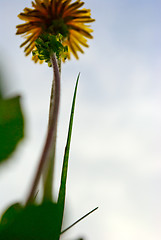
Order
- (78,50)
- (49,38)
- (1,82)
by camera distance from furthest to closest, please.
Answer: (78,50) → (49,38) → (1,82)

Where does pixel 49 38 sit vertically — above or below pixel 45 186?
above

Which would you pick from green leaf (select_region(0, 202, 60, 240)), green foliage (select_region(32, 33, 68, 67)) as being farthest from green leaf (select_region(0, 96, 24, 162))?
green foliage (select_region(32, 33, 68, 67))

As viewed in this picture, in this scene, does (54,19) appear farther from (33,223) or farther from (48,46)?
(33,223)

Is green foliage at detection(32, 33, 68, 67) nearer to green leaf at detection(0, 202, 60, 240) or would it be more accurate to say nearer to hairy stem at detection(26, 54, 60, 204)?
hairy stem at detection(26, 54, 60, 204)

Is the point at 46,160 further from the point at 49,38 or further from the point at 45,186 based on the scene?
the point at 49,38

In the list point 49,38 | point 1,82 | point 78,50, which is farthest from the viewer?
point 78,50

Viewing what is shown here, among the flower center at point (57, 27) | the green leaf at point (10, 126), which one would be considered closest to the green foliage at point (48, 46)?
the flower center at point (57, 27)

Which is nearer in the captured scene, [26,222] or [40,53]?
[26,222]

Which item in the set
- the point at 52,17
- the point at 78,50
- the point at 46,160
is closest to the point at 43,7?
the point at 52,17
